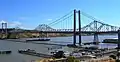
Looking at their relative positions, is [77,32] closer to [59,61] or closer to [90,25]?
[90,25]

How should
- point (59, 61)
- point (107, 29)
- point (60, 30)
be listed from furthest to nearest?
point (60, 30) < point (107, 29) < point (59, 61)

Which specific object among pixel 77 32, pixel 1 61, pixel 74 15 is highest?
pixel 74 15

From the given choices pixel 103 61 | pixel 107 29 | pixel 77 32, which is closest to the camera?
pixel 103 61

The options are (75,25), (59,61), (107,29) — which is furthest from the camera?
(107,29)

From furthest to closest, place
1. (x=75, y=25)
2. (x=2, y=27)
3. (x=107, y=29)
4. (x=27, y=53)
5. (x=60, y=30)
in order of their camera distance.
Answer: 1. (x=2, y=27)
2. (x=60, y=30)
3. (x=107, y=29)
4. (x=75, y=25)
5. (x=27, y=53)

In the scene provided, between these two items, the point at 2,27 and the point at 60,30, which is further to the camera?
the point at 2,27

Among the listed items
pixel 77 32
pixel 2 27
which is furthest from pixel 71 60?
pixel 2 27

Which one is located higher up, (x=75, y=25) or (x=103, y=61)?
(x=75, y=25)

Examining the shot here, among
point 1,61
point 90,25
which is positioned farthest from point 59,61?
point 90,25

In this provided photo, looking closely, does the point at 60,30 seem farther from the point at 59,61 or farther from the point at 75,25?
the point at 59,61
